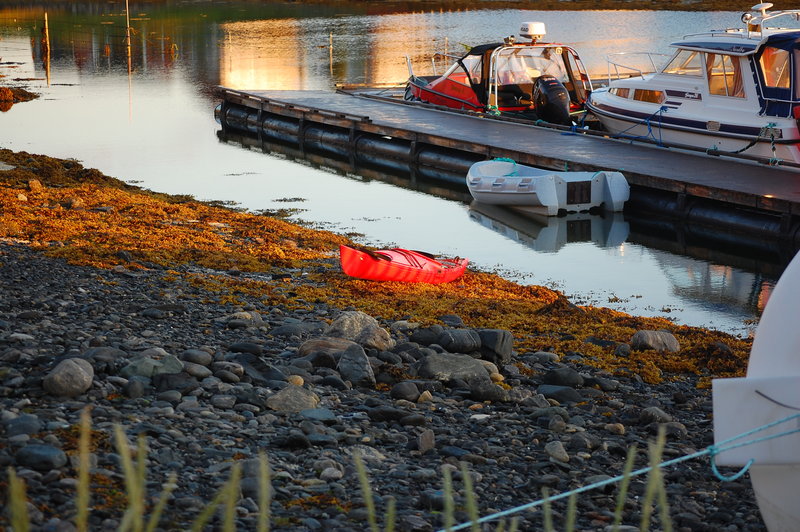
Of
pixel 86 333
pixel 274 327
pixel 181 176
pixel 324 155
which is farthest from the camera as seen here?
pixel 324 155

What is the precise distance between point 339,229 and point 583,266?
13.1 ft

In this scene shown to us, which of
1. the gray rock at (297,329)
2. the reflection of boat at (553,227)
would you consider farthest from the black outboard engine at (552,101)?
the gray rock at (297,329)

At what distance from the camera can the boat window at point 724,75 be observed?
17.0m

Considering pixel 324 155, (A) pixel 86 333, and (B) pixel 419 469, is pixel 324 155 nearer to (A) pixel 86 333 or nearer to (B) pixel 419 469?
(A) pixel 86 333

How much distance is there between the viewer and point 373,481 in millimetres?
5051

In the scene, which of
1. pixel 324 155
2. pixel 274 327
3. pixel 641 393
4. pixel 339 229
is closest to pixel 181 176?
pixel 324 155

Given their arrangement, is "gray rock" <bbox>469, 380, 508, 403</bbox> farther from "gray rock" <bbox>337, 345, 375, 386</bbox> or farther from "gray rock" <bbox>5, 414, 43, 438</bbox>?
"gray rock" <bbox>5, 414, 43, 438</bbox>

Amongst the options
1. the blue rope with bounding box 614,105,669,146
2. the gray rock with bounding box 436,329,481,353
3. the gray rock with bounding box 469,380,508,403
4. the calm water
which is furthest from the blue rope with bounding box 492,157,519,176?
the gray rock with bounding box 469,380,508,403

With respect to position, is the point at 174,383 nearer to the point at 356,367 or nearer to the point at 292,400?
the point at 292,400

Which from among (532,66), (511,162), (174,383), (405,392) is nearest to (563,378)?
(405,392)

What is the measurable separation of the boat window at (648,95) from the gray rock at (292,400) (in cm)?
1407

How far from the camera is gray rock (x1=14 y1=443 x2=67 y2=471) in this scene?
433cm

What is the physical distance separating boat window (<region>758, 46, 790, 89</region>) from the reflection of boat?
10.7ft

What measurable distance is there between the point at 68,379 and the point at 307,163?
17.4 meters
